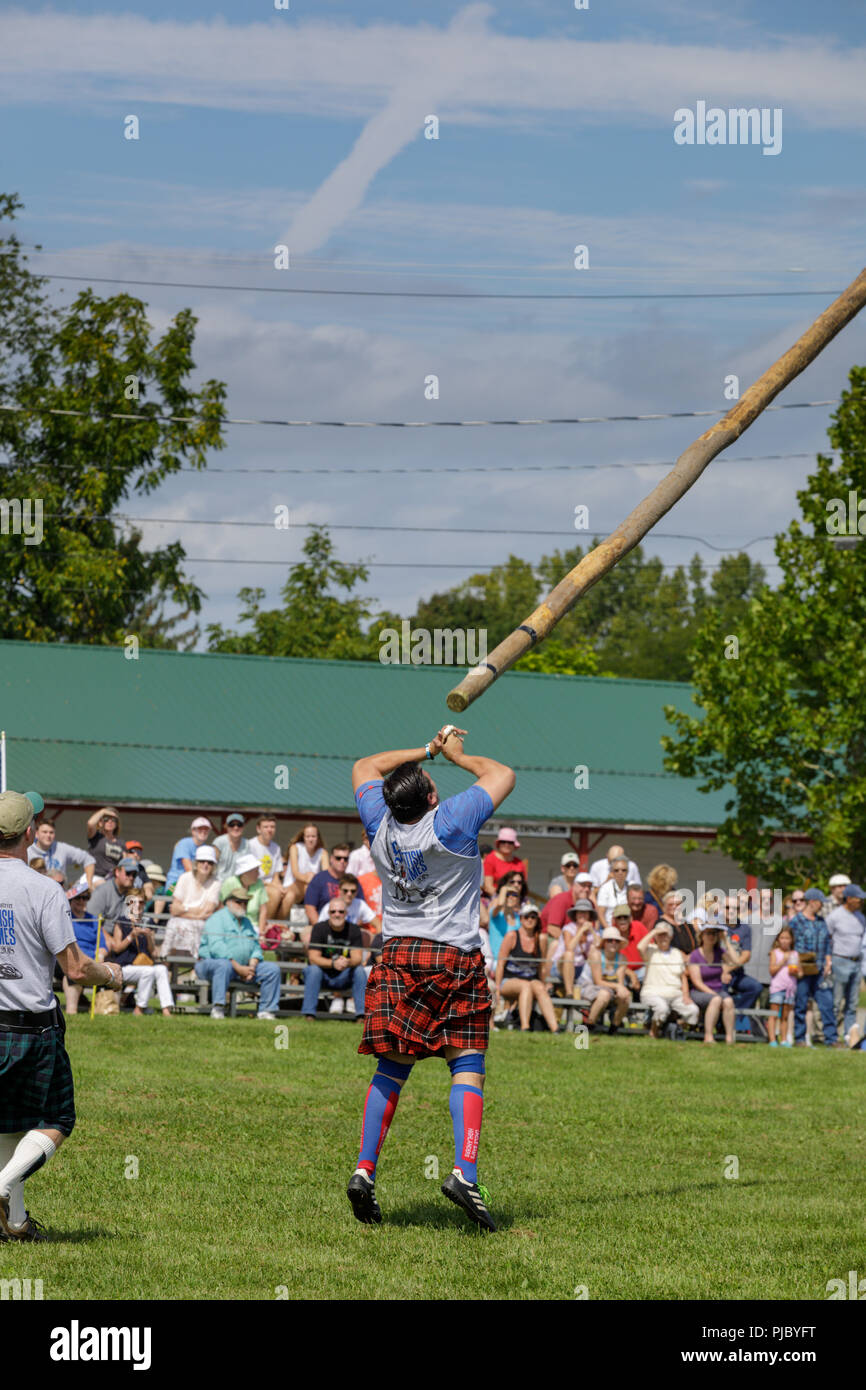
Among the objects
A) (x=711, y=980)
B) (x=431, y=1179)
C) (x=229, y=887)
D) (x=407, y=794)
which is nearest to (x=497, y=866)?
(x=711, y=980)

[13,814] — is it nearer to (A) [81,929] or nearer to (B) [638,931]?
(A) [81,929]

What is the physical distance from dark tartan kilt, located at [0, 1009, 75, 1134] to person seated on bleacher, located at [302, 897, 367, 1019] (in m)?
8.64

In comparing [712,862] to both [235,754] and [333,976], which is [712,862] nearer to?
[235,754]

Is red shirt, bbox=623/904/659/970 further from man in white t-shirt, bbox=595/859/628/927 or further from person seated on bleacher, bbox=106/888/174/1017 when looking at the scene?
person seated on bleacher, bbox=106/888/174/1017

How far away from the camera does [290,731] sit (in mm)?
29766

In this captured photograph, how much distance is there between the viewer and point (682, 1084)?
38.1 feet

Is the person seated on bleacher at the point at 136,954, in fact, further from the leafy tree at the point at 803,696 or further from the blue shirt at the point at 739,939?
the leafy tree at the point at 803,696

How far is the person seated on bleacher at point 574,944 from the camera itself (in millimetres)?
15227

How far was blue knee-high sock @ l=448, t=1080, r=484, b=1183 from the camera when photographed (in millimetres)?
6109

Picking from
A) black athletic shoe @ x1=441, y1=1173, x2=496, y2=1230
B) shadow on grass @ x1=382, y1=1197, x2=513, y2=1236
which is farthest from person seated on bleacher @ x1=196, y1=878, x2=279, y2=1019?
black athletic shoe @ x1=441, y1=1173, x2=496, y2=1230

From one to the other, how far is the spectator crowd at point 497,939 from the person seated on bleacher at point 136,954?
0.02 metres

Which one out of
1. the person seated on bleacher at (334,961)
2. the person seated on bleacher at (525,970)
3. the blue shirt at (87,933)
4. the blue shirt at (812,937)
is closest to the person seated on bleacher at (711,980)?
the person seated on bleacher at (525,970)
